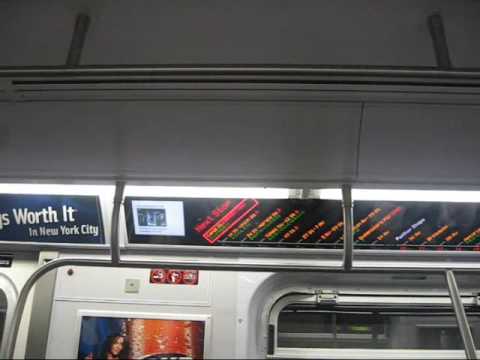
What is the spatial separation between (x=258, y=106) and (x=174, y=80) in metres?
0.37

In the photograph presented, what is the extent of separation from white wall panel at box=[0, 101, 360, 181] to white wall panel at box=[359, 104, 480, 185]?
0.09 m

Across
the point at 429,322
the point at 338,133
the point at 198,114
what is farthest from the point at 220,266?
the point at 429,322

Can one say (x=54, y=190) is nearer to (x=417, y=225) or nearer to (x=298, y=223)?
(x=298, y=223)

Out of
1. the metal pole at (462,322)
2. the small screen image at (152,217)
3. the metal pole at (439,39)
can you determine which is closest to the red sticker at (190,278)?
the small screen image at (152,217)

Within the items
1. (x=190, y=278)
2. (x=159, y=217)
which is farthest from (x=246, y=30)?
(x=190, y=278)

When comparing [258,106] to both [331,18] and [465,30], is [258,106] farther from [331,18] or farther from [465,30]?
[465,30]

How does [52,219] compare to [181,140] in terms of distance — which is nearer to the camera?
[181,140]

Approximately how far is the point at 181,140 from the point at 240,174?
335mm

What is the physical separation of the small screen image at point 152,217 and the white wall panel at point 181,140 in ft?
2.58

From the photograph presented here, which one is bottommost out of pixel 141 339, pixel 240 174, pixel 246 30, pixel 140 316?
pixel 141 339

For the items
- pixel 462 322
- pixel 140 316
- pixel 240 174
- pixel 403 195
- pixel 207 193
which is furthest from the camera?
pixel 140 316

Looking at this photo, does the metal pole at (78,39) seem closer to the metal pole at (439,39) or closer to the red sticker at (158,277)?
the metal pole at (439,39)

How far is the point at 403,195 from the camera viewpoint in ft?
8.71

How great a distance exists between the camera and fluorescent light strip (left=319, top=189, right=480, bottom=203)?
7.79ft
